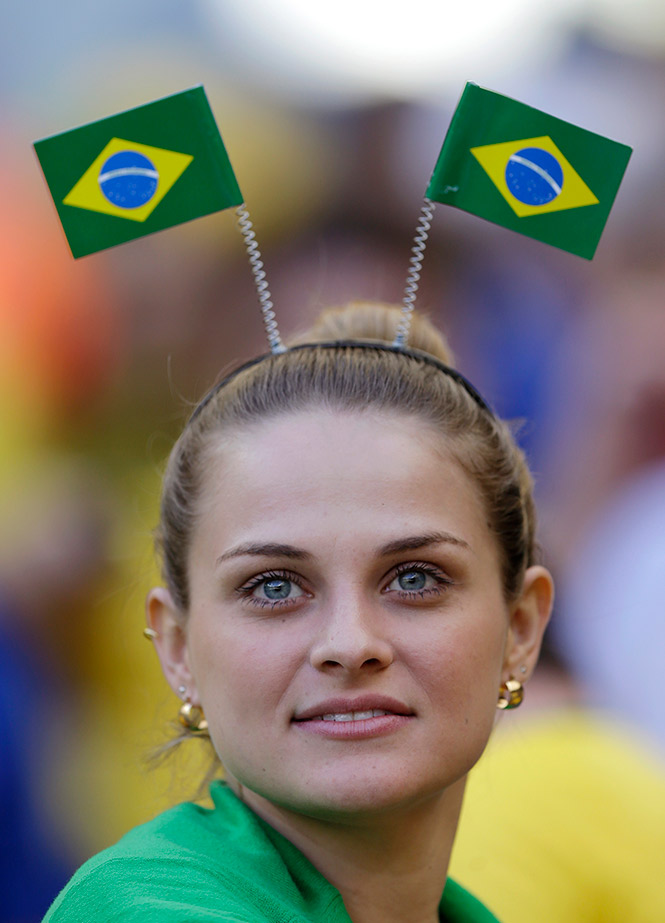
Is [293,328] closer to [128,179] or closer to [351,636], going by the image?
[128,179]

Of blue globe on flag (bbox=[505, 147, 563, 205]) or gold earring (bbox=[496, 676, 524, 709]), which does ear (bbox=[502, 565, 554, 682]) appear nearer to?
Answer: gold earring (bbox=[496, 676, 524, 709])

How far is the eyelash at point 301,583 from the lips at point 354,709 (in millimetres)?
137

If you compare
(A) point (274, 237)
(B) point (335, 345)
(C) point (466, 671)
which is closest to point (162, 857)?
(C) point (466, 671)

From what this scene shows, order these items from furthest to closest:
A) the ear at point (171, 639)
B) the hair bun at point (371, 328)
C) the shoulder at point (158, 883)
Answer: the hair bun at point (371, 328) < the ear at point (171, 639) < the shoulder at point (158, 883)

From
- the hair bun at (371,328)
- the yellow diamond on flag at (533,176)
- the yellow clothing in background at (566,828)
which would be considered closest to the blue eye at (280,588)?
the hair bun at (371,328)

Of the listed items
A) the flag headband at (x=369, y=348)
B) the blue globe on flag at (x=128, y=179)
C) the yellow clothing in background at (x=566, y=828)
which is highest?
the blue globe on flag at (x=128, y=179)

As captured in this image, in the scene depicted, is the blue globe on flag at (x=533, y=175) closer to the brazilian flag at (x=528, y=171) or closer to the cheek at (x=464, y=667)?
the brazilian flag at (x=528, y=171)

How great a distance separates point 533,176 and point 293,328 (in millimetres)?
1939

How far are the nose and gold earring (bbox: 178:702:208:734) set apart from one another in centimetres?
36

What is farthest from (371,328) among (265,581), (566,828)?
(566,828)

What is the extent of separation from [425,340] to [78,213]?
2.07 ft

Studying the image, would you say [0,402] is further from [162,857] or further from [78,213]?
[162,857]

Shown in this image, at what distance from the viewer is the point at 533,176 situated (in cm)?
152

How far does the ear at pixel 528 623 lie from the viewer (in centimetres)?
158
